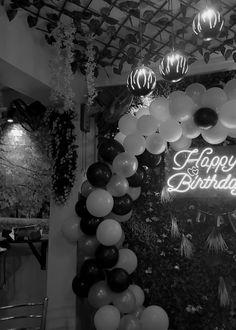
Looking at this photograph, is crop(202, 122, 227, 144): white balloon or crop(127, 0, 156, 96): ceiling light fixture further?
crop(202, 122, 227, 144): white balloon

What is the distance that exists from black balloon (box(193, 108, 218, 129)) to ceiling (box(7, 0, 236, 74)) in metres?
0.77

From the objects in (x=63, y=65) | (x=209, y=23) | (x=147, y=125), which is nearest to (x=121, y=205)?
(x=147, y=125)

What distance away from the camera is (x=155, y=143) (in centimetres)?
381

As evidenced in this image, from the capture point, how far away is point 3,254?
4988 mm

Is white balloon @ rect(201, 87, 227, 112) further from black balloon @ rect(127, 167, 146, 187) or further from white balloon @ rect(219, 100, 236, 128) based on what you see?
black balloon @ rect(127, 167, 146, 187)

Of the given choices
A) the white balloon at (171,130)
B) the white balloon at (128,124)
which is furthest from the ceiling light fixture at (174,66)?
the white balloon at (128,124)

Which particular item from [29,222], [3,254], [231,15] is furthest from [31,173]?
[231,15]

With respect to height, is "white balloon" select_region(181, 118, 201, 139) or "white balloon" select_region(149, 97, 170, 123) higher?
"white balloon" select_region(149, 97, 170, 123)

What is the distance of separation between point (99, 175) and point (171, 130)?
31.9 inches

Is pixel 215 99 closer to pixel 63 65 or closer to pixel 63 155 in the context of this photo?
pixel 63 65

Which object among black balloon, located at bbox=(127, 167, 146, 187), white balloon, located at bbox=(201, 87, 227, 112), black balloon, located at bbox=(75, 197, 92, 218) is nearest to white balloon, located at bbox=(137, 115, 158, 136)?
black balloon, located at bbox=(127, 167, 146, 187)

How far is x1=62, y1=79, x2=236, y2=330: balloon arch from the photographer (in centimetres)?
354

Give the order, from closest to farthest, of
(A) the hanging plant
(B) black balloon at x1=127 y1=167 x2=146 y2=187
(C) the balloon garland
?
(C) the balloon garland → (B) black balloon at x1=127 y1=167 x2=146 y2=187 → (A) the hanging plant

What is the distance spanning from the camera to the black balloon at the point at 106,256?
3.61m
